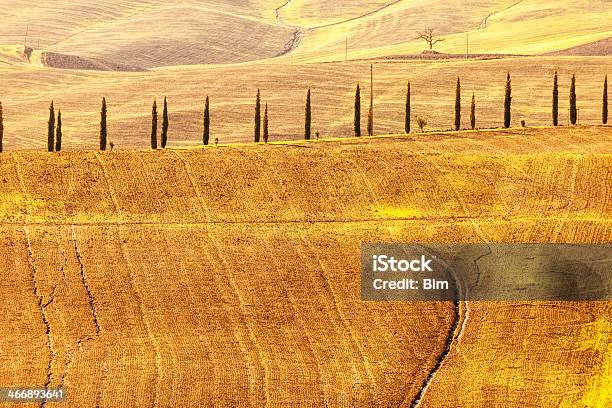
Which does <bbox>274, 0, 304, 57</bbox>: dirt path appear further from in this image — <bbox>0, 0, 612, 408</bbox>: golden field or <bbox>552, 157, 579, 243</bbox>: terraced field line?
<bbox>552, 157, 579, 243</bbox>: terraced field line

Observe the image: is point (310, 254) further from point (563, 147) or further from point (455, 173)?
point (563, 147)

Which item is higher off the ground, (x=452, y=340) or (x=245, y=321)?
(x=245, y=321)

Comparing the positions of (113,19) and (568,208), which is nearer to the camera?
(568,208)

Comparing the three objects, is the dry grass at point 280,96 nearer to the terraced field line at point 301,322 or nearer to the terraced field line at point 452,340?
the terraced field line at point 301,322

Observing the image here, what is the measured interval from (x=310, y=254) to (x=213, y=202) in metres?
6.76

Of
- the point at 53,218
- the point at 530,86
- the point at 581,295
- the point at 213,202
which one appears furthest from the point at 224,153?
the point at 530,86

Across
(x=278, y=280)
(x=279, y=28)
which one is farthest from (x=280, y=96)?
(x=279, y=28)

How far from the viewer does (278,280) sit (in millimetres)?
53938

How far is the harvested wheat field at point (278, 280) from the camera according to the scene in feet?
153

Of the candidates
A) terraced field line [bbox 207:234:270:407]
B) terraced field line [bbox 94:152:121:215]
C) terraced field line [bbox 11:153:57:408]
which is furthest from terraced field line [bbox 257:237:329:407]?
terraced field line [bbox 11:153:57:408]

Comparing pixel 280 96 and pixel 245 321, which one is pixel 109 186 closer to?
pixel 245 321

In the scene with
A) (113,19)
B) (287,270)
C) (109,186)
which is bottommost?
(113,19)

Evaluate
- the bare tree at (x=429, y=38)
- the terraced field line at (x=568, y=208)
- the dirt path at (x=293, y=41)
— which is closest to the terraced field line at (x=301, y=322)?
the terraced field line at (x=568, y=208)

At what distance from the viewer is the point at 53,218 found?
2322 inches
